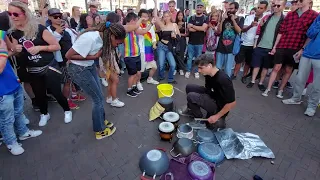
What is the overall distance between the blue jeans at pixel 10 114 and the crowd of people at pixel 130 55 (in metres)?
0.01

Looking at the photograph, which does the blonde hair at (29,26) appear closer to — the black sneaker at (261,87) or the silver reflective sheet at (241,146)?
the silver reflective sheet at (241,146)

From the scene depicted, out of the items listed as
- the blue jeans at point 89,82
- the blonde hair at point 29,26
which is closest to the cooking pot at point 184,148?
the blue jeans at point 89,82

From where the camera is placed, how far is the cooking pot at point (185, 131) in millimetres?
2819

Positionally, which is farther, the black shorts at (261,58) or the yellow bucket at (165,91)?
the black shorts at (261,58)

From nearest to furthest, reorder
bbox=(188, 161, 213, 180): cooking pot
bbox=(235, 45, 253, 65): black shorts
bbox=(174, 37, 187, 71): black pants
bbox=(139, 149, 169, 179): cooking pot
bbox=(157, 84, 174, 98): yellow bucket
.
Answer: bbox=(188, 161, 213, 180): cooking pot
bbox=(139, 149, 169, 179): cooking pot
bbox=(157, 84, 174, 98): yellow bucket
bbox=(235, 45, 253, 65): black shorts
bbox=(174, 37, 187, 71): black pants

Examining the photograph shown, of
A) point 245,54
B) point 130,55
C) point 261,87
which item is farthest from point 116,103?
point 245,54

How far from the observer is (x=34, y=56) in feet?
9.23

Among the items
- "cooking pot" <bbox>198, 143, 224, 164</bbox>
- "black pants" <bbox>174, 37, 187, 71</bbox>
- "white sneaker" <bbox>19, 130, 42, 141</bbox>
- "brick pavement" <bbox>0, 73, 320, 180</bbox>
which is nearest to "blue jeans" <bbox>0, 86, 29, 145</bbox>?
"white sneaker" <bbox>19, 130, 42, 141</bbox>

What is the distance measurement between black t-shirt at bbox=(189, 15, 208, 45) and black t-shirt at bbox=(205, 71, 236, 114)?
257 centimetres

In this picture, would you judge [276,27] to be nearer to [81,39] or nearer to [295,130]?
[295,130]

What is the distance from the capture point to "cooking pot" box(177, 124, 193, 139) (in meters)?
2.82

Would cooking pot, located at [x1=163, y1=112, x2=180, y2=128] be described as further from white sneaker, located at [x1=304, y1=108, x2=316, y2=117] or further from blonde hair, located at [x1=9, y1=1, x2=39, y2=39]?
white sneaker, located at [x1=304, y1=108, x2=316, y2=117]

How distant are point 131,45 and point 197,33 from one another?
2210 mm

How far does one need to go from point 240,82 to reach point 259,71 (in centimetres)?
59
